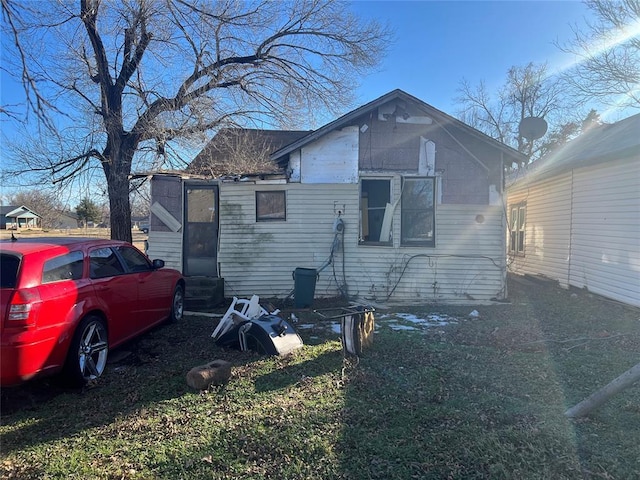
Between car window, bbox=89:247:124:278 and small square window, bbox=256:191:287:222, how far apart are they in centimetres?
443

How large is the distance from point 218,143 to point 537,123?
27.4 ft

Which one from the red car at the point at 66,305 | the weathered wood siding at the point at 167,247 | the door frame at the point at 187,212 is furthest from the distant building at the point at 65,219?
the red car at the point at 66,305

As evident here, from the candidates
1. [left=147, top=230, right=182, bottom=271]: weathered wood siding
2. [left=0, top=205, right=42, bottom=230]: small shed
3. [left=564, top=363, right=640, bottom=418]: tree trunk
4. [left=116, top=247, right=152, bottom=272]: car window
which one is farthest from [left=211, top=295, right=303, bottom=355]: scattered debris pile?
[left=0, top=205, right=42, bottom=230]: small shed

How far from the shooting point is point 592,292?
9578 mm

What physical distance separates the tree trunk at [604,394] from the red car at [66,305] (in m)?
4.59

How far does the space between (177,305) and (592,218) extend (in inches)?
368

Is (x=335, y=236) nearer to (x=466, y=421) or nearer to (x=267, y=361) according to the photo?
(x=267, y=361)

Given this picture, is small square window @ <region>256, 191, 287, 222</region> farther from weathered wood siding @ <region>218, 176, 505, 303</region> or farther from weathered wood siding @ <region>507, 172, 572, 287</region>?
weathered wood siding @ <region>507, 172, 572, 287</region>

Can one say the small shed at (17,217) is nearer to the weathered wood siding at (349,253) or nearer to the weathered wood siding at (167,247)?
the weathered wood siding at (167,247)

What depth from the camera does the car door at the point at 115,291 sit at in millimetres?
4605

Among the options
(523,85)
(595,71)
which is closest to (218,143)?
(595,71)

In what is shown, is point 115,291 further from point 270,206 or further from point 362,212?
point 362,212

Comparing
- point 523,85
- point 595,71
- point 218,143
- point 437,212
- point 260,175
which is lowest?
point 437,212

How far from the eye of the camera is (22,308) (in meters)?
3.50
